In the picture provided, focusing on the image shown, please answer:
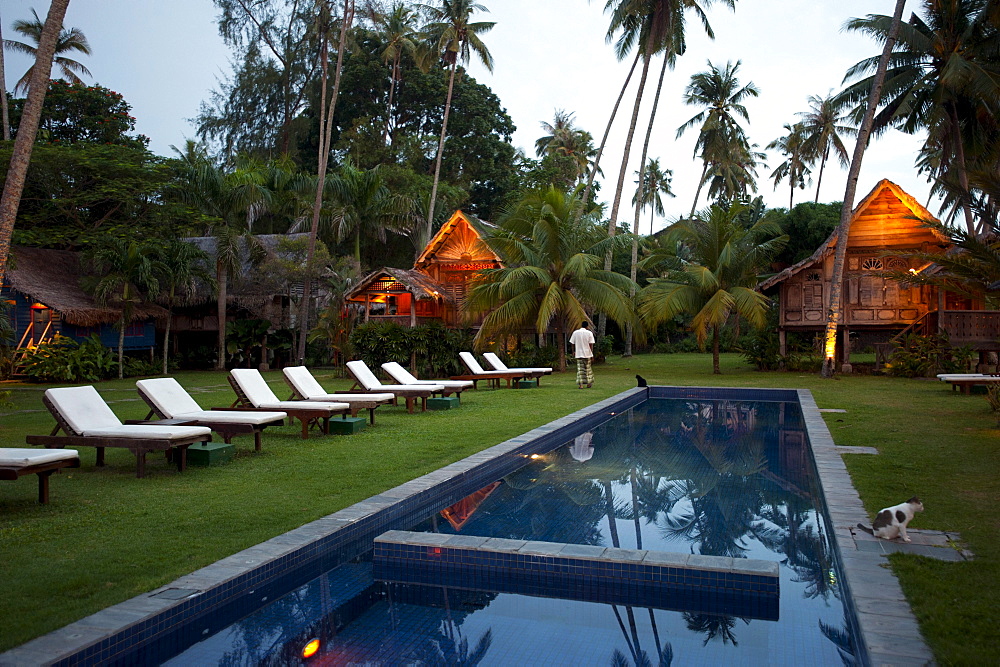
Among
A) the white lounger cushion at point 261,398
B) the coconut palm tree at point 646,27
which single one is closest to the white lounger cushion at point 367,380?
the white lounger cushion at point 261,398

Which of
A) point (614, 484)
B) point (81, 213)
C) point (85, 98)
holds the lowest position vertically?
point (614, 484)

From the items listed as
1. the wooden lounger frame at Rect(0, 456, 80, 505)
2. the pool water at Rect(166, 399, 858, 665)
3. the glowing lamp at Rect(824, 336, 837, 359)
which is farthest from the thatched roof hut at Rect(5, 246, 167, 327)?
the glowing lamp at Rect(824, 336, 837, 359)

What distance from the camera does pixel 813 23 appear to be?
24469 mm

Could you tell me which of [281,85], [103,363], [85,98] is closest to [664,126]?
[281,85]

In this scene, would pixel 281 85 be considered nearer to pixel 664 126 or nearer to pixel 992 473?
pixel 992 473

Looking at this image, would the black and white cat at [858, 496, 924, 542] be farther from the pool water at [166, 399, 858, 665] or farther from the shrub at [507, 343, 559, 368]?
the shrub at [507, 343, 559, 368]

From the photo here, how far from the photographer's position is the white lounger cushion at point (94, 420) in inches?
263

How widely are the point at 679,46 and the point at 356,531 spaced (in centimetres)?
2627

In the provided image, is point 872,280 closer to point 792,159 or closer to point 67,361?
point 67,361

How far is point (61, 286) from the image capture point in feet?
77.5

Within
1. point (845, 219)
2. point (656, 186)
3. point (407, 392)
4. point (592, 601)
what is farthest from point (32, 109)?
point (656, 186)

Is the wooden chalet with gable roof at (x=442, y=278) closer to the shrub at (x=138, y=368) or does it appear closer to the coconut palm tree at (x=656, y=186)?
the shrub at (x=138, y=368)

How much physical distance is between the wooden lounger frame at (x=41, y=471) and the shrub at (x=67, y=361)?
54.0 feet

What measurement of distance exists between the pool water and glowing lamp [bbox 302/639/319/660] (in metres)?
0.04
